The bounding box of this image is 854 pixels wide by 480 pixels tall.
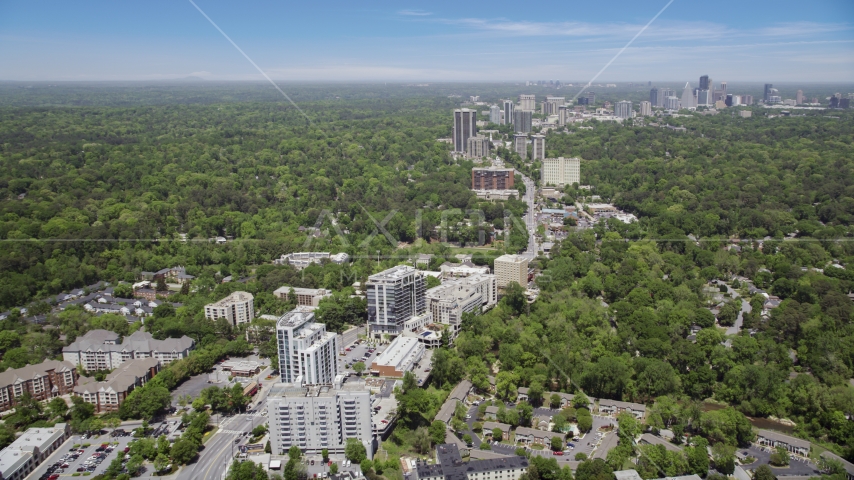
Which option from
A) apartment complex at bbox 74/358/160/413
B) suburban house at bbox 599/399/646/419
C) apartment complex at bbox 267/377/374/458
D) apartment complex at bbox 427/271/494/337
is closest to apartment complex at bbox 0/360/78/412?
apartment complex at bbox 74/358/160/413

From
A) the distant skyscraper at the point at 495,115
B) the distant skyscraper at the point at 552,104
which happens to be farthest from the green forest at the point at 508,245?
the distant skyscraper at the point at 552,104

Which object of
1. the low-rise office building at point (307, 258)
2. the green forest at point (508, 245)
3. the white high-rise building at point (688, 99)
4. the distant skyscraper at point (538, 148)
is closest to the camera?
the green forest at point (508, 245)

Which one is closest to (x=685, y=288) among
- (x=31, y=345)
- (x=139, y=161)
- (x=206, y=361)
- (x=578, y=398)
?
(x=578, y=398)

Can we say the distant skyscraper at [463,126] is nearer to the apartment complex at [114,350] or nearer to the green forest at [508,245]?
the green forest at [508,245]

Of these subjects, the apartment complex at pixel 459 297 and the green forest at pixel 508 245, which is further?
the apartment complex at pixel 459 297

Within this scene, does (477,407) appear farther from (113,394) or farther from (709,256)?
(709,256)

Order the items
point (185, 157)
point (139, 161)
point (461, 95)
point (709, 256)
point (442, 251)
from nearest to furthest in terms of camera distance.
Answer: point (709, 256)
point (442, 251)
point (139, 161)
point (185, 157)
point (461, 95)

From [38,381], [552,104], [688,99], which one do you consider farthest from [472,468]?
[688,99]
